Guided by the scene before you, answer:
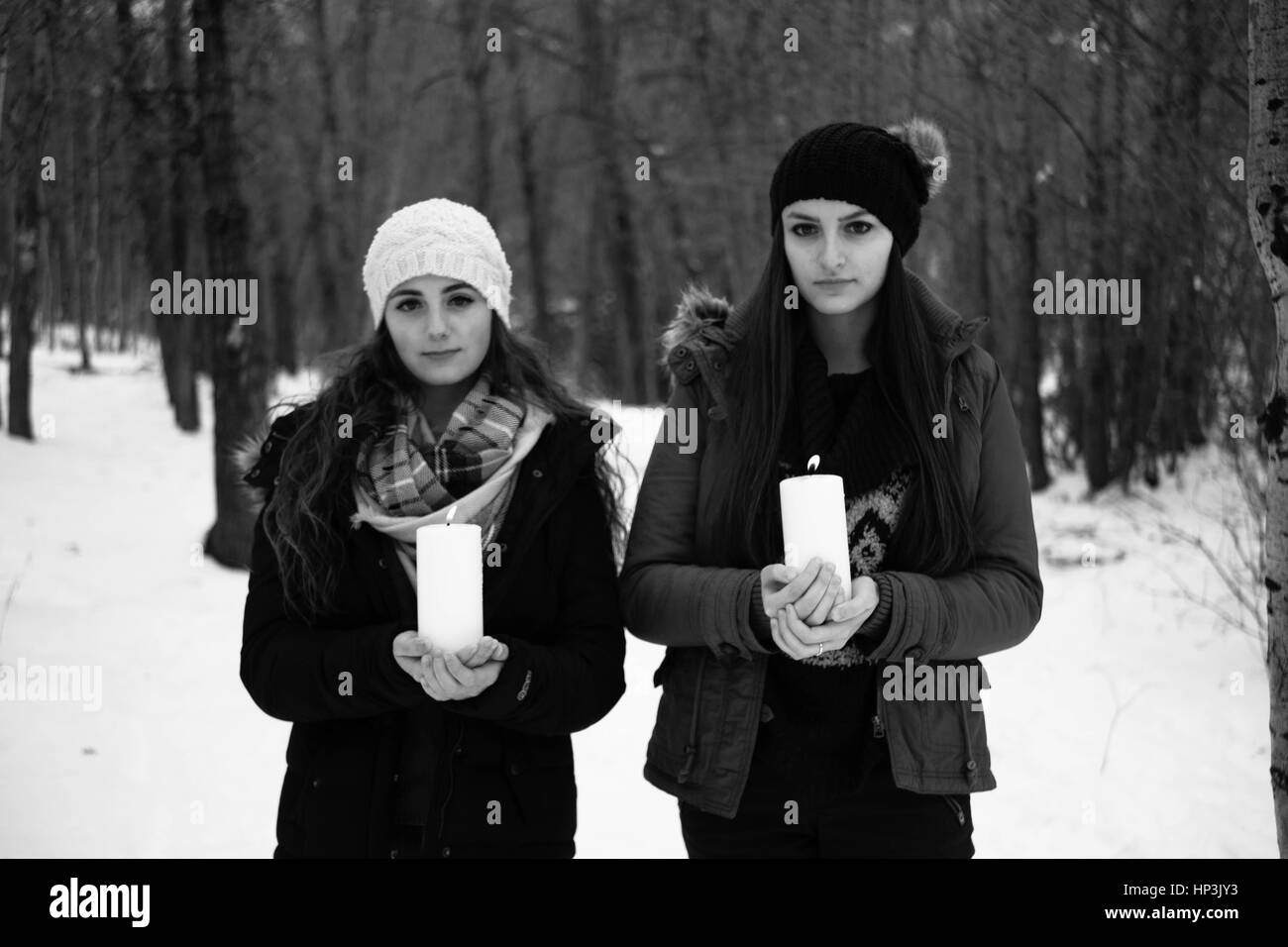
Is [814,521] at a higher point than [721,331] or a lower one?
lower

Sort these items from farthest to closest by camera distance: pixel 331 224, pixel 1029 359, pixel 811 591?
pixel 331 224 < pixel 1029 359 < pixel 811 591

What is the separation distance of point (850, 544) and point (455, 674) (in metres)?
0.78

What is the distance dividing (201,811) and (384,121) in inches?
649

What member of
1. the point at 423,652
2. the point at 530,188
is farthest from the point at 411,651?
the point at 530,188

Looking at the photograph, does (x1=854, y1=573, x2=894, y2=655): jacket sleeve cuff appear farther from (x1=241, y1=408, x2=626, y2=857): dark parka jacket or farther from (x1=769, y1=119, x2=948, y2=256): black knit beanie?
(x1=769, y1=119, x2=948, y2=256): black knit beanie

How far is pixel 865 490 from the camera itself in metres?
2.13

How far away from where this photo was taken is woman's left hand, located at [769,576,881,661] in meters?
1.81

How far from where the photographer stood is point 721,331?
2264mm

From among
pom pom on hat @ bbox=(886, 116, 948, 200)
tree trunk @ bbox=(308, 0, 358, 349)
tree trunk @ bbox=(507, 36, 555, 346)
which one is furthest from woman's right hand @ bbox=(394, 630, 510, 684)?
tree trunk @ bbox=(507, 36, 555, 346)

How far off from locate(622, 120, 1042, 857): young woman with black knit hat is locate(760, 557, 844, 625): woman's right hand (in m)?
0.16

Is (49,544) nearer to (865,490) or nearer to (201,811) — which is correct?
(201,811)

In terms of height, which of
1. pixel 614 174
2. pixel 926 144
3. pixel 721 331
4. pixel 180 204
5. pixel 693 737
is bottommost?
pixel 693 737

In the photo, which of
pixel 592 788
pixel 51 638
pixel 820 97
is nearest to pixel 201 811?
pixel 592 788

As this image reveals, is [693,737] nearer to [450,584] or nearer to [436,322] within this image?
[450,584]
